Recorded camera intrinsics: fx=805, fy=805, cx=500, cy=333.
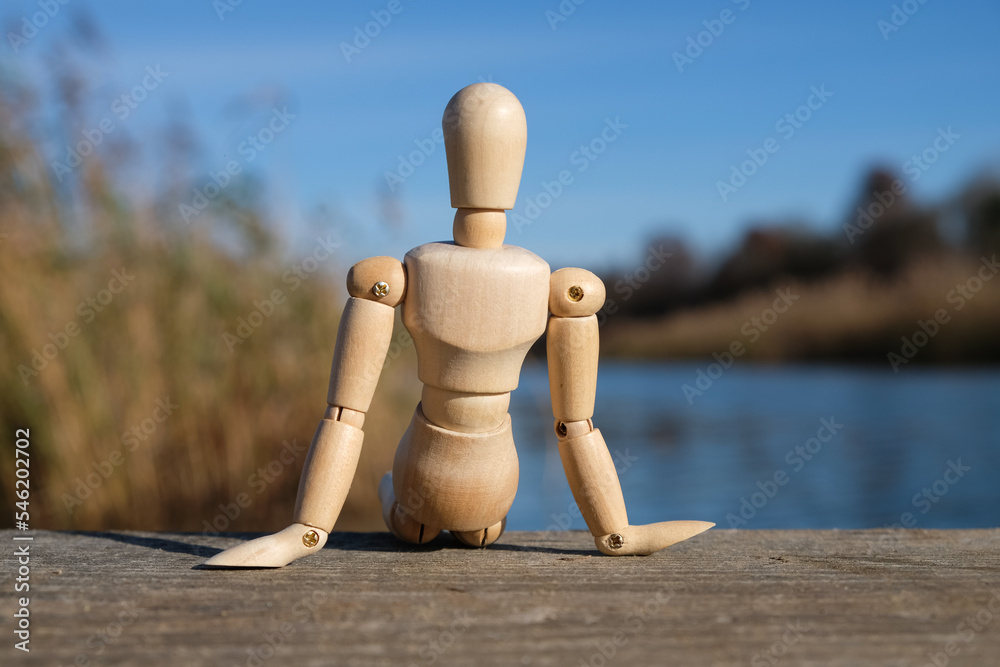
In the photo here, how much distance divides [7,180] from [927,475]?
375cm

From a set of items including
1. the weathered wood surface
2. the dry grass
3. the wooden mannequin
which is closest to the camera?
the weathered wood surface

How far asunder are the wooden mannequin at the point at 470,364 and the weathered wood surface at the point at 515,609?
0.25ft

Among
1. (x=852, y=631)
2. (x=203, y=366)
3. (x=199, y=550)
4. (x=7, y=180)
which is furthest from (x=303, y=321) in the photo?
(x=852, y=631)

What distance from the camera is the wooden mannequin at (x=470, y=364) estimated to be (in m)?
1.26

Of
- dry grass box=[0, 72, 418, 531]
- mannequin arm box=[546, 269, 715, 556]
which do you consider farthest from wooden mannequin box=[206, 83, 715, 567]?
dry grass box=[0, 72, 418, 531]

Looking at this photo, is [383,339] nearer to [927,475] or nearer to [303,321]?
[303,321]

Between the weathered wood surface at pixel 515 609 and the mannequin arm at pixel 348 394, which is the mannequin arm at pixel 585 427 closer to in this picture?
the weathered wood surface at pixel 515 609

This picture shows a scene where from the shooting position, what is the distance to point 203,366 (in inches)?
119

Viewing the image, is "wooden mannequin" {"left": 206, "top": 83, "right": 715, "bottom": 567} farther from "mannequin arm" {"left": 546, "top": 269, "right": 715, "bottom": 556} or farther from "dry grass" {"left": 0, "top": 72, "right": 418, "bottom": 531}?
"dry grass" {"left": 0, "top": 72, "right": 418, "bottom": 531}

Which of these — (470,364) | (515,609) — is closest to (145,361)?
(470,364)

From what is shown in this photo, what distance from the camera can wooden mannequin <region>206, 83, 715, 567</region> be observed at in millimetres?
1259

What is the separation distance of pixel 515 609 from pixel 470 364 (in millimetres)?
403

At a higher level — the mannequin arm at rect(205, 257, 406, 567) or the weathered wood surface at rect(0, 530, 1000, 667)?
the mannequin arm at rect(205, 257, 406, 567)

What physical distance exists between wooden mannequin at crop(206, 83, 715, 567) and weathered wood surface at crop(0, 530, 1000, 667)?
0.08 m
